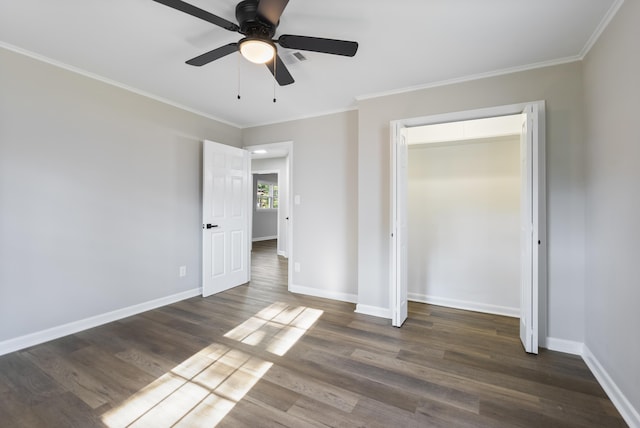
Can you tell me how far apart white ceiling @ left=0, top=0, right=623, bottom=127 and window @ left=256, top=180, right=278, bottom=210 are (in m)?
6.35

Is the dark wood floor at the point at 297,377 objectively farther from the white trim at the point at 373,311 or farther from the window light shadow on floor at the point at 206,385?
the white trim at the point at 373,311

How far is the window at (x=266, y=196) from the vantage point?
371 inches

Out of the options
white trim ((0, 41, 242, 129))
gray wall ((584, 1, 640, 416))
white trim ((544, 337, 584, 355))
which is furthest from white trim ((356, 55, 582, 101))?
white trim ((544, 337, 584, 355))

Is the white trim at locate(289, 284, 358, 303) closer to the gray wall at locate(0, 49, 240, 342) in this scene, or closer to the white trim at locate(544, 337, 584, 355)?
the gray wall at locate(0, 49, 240, 342)

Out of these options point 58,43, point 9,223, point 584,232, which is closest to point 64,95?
point 58,43

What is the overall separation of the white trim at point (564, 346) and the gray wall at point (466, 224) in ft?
2.47

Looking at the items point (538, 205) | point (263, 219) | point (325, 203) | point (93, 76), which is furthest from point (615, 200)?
point (263, 219)

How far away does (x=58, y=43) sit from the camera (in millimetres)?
2260

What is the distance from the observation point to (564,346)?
7.88 feet

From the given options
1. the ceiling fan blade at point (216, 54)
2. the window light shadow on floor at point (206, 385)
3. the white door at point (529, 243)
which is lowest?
the window light shadow on floor at point (206, 385)

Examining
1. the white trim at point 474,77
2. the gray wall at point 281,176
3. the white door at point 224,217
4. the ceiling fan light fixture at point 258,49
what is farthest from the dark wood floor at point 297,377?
the gray wall at point 281,176

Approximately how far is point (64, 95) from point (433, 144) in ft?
12.7

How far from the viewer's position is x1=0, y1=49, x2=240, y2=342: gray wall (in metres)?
2.35

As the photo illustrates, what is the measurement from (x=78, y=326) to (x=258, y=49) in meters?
2.99
